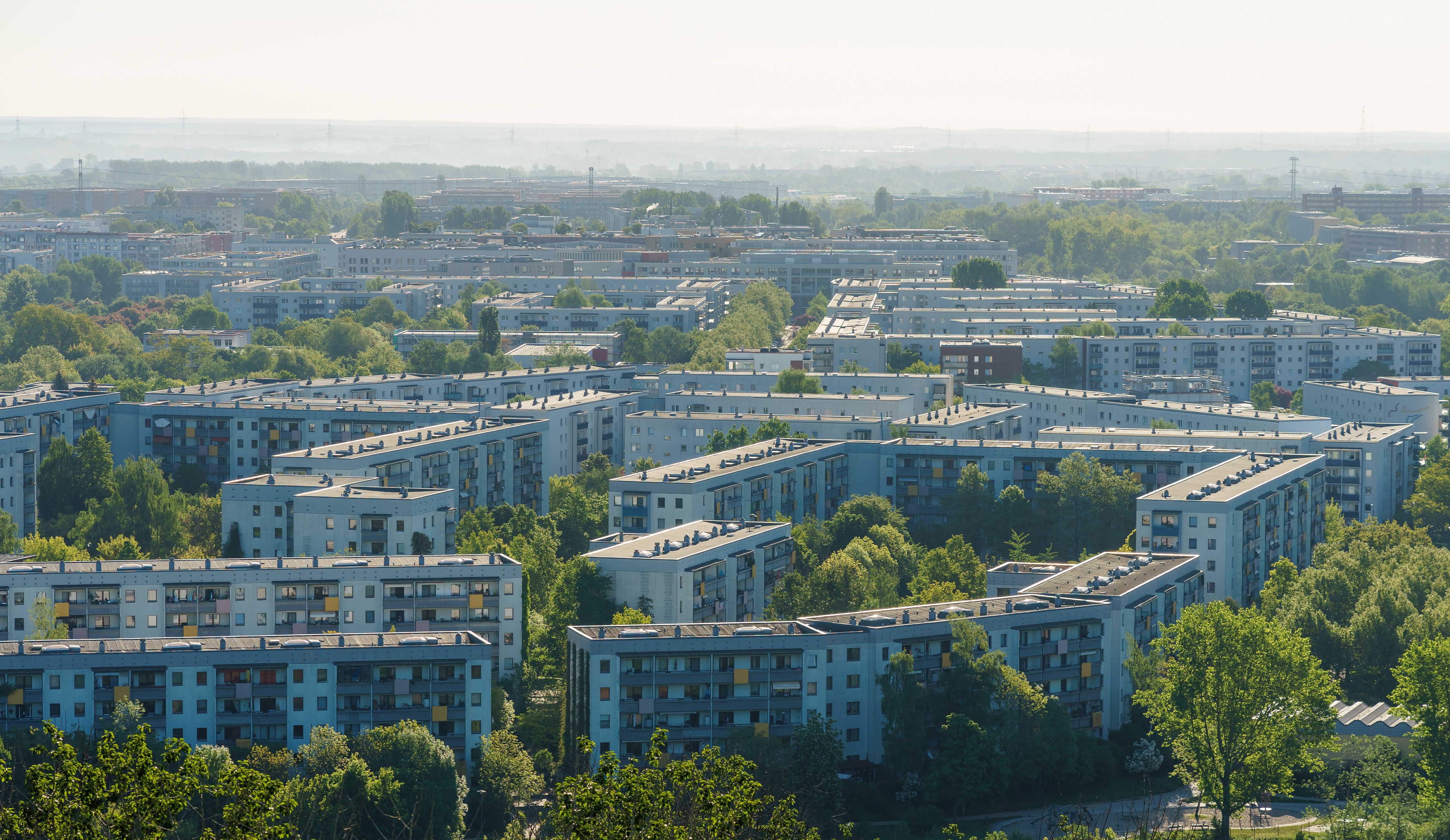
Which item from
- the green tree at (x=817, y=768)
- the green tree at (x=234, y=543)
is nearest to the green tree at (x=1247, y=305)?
the green tree at (x=234, y=543)

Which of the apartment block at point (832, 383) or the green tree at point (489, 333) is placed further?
the green tree at point (489, 333)

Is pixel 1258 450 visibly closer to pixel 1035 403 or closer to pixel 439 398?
pixel 1035 403

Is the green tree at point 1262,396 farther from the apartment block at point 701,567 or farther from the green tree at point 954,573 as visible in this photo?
the apartment block at point 701,567

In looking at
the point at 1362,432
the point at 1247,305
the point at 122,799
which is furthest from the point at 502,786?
the point at 1247,305

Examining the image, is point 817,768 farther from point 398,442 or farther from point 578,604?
point 398,442

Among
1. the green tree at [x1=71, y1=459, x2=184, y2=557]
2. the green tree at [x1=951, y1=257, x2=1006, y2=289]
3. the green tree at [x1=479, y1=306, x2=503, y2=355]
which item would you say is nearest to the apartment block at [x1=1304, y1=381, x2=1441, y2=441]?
the green tree at [x1=951, y1=257, x2=1006, y2=289]

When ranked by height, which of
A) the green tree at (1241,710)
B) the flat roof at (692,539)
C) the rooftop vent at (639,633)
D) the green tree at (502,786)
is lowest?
the green tree at (502,786)
